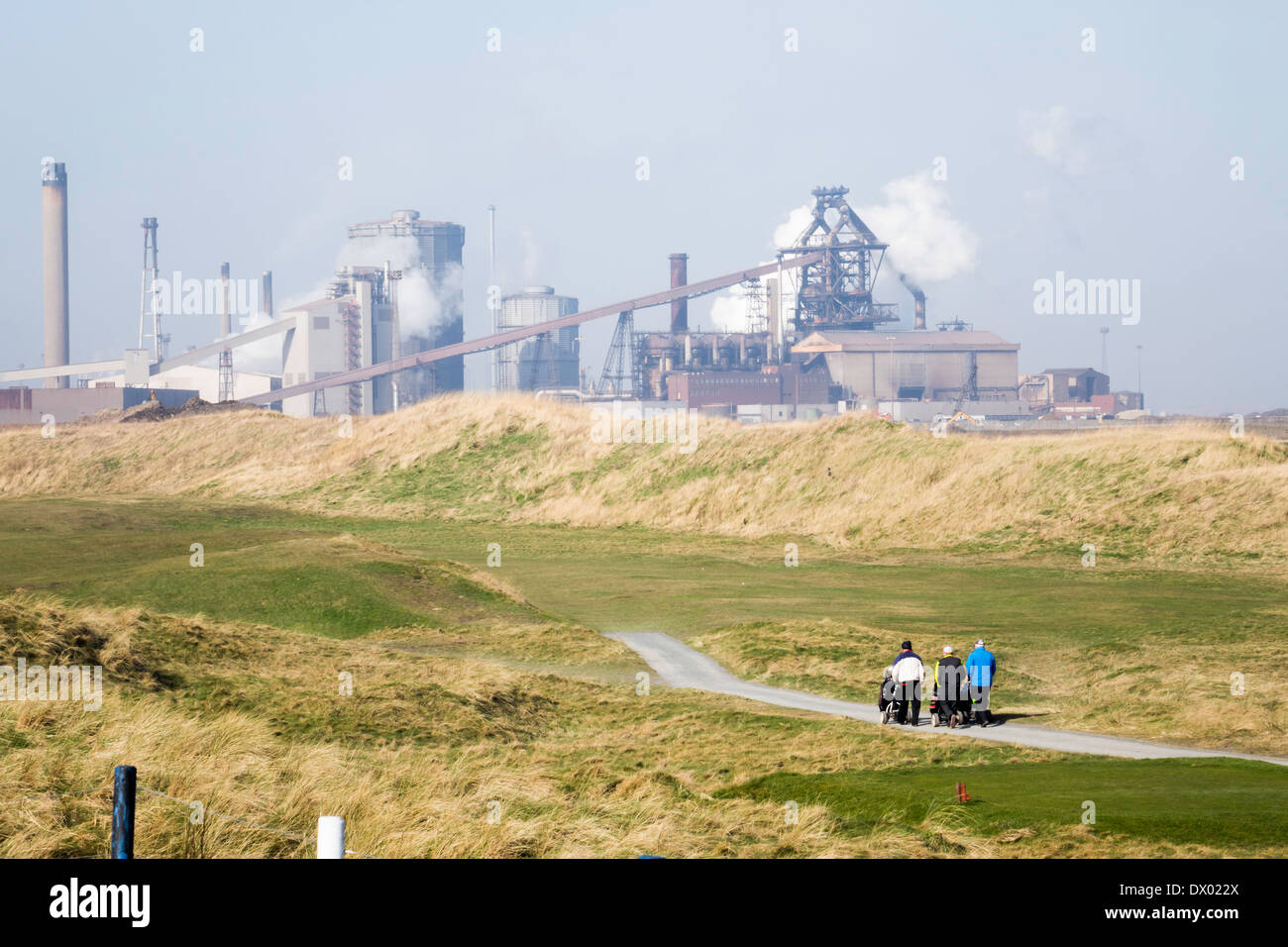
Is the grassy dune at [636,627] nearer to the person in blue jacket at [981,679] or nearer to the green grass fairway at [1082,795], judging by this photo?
the green grass fairway at [1082,795]

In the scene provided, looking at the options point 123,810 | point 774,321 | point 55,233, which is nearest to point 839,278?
point 774,321

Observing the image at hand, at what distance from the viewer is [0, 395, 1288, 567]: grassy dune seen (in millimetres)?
54250

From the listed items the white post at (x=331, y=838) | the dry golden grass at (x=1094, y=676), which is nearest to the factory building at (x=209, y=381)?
the dry golden grass at (x=1094, y=676)

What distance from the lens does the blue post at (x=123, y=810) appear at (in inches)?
357

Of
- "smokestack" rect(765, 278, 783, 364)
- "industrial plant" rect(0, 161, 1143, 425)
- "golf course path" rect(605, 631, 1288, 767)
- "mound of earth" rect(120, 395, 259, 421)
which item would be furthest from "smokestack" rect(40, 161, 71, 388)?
"golf course path" rect(605, 631, 1288, 767)

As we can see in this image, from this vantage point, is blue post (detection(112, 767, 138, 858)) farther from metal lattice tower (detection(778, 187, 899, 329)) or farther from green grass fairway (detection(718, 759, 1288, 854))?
metal lattice tower (detection(778, 187, 899, 329))

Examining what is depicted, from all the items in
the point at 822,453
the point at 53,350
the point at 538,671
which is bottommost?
the point at 538,671

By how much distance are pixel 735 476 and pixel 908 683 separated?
147 feet

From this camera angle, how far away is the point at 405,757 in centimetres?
2058

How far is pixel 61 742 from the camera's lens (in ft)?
56.4

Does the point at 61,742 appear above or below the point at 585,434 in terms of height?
below
